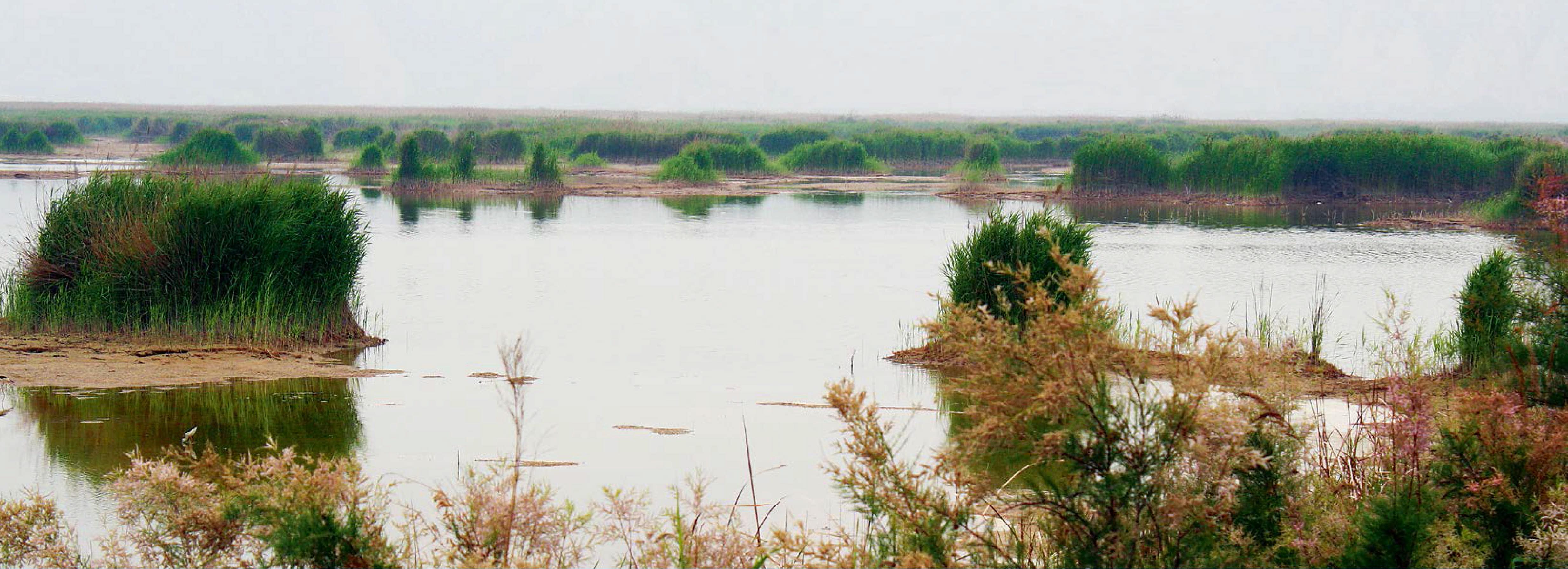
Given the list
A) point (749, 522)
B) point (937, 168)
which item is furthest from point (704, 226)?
point (937, 168)

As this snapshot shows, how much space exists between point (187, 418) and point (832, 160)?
52.1 meters

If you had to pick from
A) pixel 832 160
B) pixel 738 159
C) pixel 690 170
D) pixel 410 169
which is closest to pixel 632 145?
pixel 738 159

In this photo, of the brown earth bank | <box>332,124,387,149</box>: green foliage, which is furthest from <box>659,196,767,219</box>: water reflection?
<box>332,124,387,149</box>: green foliage

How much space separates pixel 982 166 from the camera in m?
54.1

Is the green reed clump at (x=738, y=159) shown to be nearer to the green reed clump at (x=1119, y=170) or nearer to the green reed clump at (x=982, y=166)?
the green reed clump at (x=982, y=166)

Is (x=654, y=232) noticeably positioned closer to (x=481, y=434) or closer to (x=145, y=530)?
(x=481, y=434)

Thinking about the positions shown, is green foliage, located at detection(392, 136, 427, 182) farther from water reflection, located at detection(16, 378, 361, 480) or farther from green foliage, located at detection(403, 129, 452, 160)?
water reflection, located at detection(16, 378, 361, 480)

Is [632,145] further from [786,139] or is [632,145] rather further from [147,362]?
[147,362]

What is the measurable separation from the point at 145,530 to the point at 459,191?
41361 mm

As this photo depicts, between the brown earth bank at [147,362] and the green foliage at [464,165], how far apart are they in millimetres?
34081

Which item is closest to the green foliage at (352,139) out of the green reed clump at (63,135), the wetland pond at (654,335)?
the green reed clump at (63,135)

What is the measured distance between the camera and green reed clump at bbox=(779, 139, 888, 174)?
203 ft

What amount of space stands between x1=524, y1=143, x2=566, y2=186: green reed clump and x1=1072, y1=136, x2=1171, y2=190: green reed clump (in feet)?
56.2

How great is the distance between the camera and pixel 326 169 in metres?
57.8
